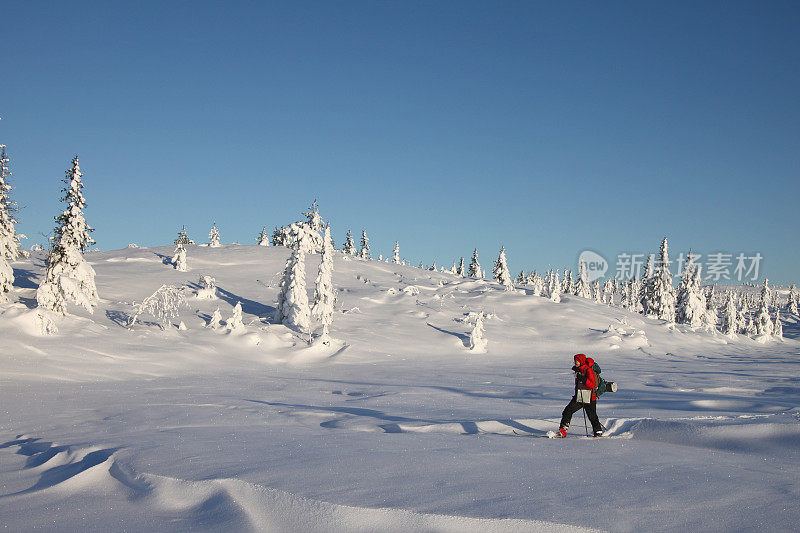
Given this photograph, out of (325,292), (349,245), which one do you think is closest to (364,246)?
(349,245)

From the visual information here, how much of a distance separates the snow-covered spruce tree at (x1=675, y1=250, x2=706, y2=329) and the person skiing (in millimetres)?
65581

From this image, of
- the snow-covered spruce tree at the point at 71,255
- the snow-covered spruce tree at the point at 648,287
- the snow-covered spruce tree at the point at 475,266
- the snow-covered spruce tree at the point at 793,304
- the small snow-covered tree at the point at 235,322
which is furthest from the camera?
the snow-covered spruce tree at the point at 793,304

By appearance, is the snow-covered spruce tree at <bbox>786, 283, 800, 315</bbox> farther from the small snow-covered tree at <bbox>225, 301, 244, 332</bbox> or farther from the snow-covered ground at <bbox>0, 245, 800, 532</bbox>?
the small snow-covered tree at <bbox>225, 301, 244, 332</bbox>

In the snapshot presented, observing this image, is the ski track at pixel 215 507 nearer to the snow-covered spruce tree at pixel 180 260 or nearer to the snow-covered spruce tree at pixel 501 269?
the snow-covered spruce tree at pixel 180 260

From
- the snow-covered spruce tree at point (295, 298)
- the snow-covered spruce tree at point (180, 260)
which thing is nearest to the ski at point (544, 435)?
the snow-covered spruce tree at point (295, 298)

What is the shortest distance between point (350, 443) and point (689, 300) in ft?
229

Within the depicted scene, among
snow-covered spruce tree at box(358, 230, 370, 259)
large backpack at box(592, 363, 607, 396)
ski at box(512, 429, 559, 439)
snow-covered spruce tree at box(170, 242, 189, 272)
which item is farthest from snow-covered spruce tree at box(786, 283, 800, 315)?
ski at box(512, 429, 559, 439)

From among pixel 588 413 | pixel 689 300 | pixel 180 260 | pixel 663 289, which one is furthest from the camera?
pixel 663 289

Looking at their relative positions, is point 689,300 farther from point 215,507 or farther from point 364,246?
point 215,507

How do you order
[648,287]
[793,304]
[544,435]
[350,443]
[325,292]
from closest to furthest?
[350,443] < [544,435] < [325,292] < [648,287] < [793,304]

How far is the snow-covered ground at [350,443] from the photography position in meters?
4.49

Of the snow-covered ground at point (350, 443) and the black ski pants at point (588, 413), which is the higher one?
the black ski pants at point (588, 413)

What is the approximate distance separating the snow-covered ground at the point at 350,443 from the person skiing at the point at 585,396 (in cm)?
34

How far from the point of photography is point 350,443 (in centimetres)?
721
